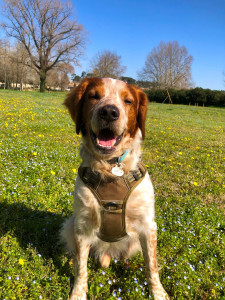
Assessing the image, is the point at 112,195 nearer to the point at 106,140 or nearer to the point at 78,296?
the point at 106,140

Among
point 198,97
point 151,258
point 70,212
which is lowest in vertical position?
point 70,212

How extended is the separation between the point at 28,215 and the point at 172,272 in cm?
219

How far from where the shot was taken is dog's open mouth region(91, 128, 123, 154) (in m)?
2.47

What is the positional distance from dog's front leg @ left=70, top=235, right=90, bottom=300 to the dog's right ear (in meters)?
1.33

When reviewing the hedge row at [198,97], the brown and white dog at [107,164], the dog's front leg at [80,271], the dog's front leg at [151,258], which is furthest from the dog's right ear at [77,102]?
the hedge row at [198,97]

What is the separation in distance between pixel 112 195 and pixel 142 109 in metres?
1.17

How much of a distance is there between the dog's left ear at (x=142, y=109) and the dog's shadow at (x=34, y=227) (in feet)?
6.06

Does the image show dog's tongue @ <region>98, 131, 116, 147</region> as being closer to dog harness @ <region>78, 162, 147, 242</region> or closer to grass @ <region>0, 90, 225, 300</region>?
dog harness @ <region>78, 162, 147, 242</region>

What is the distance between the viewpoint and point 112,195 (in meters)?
2.49

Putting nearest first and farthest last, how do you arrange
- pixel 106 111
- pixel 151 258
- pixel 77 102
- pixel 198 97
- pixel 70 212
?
pixel 106 111
pixel 151 258
pixel 77 102
pixel 70 212
pixel 198 97

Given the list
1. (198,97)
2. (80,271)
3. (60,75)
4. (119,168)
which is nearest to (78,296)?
(80,271)

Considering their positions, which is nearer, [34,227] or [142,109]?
[142,109]

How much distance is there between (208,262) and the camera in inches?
116

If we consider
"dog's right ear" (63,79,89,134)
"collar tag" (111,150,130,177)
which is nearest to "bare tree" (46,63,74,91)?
"dog's right ear" (63,79,89,134)
